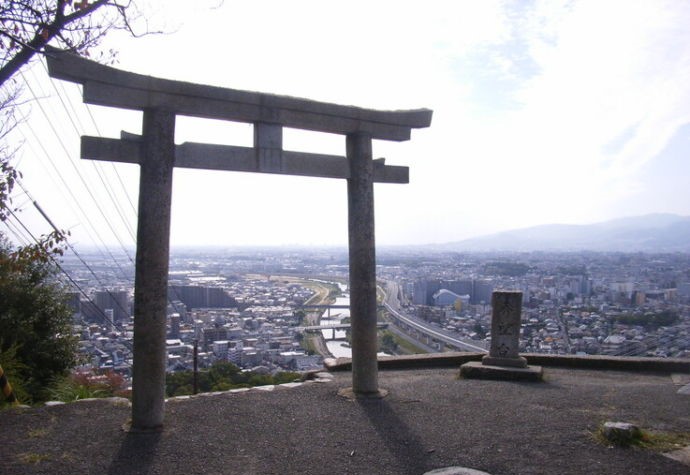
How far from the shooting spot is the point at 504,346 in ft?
28.1

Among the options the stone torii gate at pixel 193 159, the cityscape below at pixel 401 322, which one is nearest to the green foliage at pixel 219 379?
the cityscape below at pixel 401 322

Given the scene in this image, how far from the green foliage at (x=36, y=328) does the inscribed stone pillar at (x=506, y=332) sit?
6.73 metres

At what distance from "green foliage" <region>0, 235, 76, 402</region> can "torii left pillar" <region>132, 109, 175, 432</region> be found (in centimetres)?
330

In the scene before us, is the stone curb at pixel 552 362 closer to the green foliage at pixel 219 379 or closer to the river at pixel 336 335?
the green foliage at pixel 219 379

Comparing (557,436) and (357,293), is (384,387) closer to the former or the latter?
(357,293)

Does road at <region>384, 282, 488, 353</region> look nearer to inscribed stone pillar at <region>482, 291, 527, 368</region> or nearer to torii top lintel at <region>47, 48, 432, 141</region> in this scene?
inscribed stone pillar at <region>482, 291, 527, 368</region>

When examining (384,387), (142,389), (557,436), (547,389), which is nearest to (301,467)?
(142,389)

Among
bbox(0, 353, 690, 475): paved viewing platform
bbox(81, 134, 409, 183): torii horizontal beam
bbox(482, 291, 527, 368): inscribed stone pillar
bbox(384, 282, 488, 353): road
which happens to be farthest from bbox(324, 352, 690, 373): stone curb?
bbox(81, 134, 409, 183): torii horizontal beam

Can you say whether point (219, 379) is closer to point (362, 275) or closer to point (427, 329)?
point (362, 275)

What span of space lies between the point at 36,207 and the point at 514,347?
7.41 meters

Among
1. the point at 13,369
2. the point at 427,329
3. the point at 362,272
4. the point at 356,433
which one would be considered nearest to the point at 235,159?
the point at 362,272

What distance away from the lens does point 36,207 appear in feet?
24.8

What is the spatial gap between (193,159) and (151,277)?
4.44 ft

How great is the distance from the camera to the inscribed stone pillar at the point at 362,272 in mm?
6945
